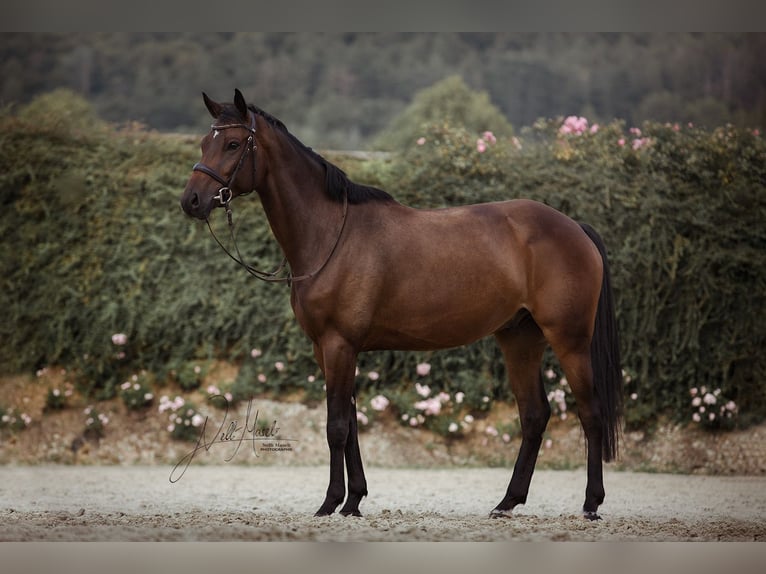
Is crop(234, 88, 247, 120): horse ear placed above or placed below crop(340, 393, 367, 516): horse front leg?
above

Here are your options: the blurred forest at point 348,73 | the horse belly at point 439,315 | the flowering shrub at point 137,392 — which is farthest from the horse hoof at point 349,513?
the blurred forest at point 348,73

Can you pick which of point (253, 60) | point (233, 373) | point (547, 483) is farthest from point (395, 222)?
point (253, 60)

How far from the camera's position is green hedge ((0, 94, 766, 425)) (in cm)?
742

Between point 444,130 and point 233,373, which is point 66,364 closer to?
point 233,373

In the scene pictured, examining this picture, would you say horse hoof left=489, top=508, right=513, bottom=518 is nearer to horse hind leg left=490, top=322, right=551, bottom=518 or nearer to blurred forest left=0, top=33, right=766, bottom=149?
horse hind leg left=490, top=322, right=551, bottom=518

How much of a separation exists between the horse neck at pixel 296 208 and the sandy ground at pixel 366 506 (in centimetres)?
146

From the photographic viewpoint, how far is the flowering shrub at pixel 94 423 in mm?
7711

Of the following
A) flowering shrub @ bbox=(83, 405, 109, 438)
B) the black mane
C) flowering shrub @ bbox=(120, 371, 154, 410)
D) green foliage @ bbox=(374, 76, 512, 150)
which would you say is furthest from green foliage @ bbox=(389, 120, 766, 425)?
green foliage @ bbox=(374, 76, 512, 150)

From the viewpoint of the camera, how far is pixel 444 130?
8.12 m

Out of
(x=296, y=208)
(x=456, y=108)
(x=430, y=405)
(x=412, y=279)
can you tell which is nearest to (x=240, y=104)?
(x=296, y=208)

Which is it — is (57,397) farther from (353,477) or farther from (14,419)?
(353,477)

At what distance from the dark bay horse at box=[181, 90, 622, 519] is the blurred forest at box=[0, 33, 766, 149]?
440 inches

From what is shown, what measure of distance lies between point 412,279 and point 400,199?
3.32 metres

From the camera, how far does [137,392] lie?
778 cm
